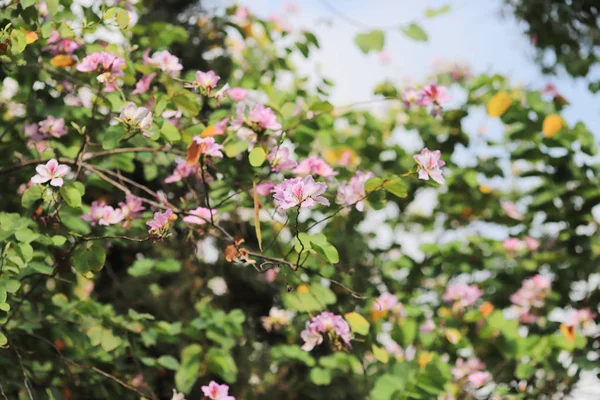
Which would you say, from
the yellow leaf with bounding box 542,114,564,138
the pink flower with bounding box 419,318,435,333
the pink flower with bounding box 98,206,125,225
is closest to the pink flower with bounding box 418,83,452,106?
the yellow leaf with bounding box 542,114,564,138

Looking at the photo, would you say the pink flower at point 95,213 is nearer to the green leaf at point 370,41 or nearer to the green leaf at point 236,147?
the green leaf at point 236,147

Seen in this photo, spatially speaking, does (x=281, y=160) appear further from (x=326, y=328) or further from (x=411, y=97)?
(x=411, y=97)

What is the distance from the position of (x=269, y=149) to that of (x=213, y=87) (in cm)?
23

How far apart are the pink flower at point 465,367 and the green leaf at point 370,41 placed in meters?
1.44

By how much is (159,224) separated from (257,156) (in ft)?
1.11

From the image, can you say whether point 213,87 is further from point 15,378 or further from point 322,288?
point 15,378

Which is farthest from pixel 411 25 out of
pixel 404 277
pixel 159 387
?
pixel 159 387

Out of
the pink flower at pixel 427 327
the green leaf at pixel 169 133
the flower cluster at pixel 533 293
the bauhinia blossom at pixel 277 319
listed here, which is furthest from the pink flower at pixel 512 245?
the green leaf at pixel 169 133

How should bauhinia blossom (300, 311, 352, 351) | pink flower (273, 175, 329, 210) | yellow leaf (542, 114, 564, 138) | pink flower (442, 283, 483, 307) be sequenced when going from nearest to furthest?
1. pink flower (273, 175, 329, 210)
2. bauhinia blossom (300, 311, 352, 351)
3. yellow leaf (542, 114, 564, 138)
4. pink flower (442, 283, 483, 307)

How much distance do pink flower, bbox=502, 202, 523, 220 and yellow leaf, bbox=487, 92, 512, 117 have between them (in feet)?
2.84

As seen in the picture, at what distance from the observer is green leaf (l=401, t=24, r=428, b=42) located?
222 cm

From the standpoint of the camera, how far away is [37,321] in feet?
6.10

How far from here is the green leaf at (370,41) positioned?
86.4 inches

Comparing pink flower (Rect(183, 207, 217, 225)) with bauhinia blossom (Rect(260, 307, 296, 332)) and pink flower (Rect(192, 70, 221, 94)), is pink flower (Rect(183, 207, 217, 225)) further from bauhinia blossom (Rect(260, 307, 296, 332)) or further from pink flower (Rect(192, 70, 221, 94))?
bauhinia blossom (Rect(260, 307, 296, 332))
